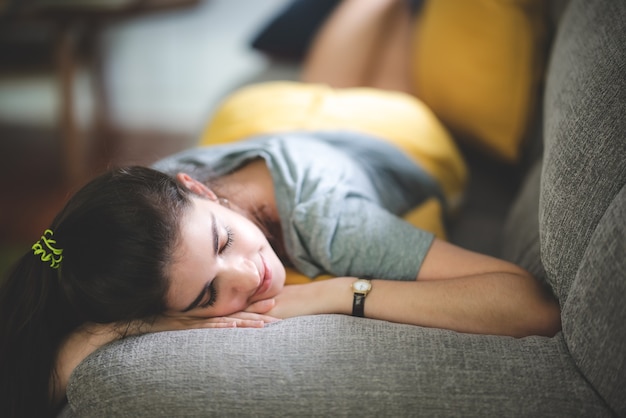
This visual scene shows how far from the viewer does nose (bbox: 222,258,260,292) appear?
912 millimetres

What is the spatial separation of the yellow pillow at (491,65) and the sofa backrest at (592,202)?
0.41 m

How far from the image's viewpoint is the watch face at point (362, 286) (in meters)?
0.90

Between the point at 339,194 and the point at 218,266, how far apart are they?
0.25 meters

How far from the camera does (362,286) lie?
0.90m

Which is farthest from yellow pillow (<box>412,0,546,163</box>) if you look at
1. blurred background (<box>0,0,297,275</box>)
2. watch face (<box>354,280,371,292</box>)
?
blurred background (<box>0,0,297,275</box>)

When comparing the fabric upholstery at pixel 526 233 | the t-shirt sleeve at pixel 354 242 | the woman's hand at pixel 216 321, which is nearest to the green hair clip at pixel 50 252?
the woman's hand at pixel 216 321

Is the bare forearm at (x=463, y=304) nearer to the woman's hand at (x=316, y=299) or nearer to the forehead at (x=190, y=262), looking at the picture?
the woman's hand at (x=316, y=299)

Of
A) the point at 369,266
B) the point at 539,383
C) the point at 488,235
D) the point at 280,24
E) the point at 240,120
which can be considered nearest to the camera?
the point at 539,383

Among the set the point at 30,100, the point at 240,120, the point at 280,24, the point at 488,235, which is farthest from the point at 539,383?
the point at 30,100

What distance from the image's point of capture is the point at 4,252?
78.2 inches

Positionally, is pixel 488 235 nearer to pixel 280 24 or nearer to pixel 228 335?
pixel 228 335

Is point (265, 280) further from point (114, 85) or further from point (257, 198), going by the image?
point (114, 85)

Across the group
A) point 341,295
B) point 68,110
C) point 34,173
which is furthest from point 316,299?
point 34,173

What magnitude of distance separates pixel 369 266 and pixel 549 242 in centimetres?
28
